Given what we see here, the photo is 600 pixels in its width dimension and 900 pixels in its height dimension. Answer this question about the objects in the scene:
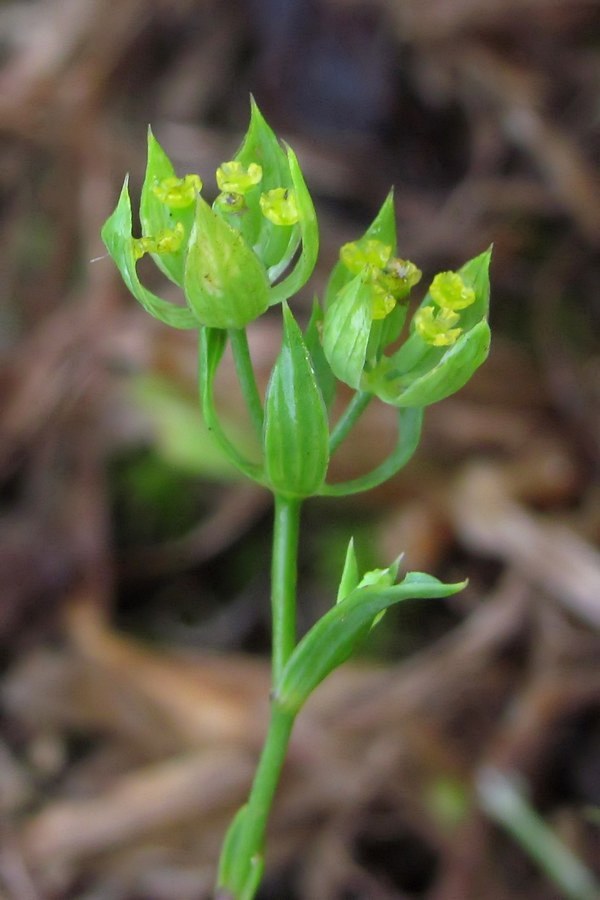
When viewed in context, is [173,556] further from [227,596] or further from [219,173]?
[219,173]

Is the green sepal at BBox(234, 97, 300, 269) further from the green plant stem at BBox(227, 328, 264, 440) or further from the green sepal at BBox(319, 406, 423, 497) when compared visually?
the green sepal at BBox(319, 406, 423, 497)

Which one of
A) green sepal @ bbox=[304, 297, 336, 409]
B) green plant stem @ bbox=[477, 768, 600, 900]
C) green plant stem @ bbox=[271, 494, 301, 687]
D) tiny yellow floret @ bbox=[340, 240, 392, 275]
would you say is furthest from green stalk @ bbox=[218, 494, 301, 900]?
green plant stem @ bbox=[477, 768, 600, 900]

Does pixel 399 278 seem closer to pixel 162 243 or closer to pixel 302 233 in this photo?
pixel 302 233

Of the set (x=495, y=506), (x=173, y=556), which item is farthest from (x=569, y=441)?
(x=173, y=556)

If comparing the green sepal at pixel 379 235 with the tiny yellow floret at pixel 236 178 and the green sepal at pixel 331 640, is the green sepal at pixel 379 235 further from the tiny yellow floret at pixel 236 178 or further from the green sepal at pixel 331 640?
the green sepal at pixel 331 640

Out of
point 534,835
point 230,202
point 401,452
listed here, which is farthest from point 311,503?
point 230,202

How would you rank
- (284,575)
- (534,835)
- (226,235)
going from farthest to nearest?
1. (534,835)
2. (284,575)
3. (226,235)

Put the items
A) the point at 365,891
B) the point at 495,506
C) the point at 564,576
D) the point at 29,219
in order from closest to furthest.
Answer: the point at 365,891, the point at 564,576, the point at 495,506, the point at 29,219
